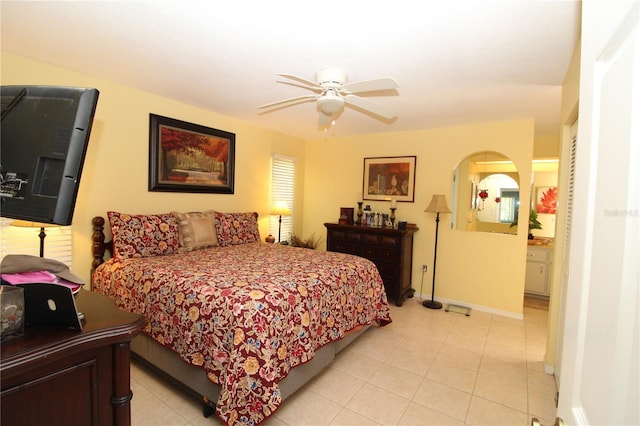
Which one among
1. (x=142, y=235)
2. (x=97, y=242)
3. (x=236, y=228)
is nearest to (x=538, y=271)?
(x=236, y=228)

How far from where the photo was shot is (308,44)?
209cm

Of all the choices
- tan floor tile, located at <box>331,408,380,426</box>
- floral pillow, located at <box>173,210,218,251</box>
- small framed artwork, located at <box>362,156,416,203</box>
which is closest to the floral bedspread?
floral pillow, located at <box>173,210,218,251</box>

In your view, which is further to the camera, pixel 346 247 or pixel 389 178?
pixel 389 178

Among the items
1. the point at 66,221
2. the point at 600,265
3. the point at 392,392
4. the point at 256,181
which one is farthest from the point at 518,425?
the point at 256,181

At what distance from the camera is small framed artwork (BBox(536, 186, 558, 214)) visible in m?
4.88

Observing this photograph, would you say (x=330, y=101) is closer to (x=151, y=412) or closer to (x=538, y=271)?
(x=151, y=412)

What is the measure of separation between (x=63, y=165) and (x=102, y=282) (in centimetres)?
241

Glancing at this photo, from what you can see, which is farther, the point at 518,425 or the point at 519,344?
the point at 519,344

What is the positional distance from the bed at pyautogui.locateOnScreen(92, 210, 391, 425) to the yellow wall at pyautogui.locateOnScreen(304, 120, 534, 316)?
5.13 feet

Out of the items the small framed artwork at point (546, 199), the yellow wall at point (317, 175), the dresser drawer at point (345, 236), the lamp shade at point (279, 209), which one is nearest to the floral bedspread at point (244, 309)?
the yellow wall at point (317, 175)

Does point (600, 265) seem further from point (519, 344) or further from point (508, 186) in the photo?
point (508, 186)

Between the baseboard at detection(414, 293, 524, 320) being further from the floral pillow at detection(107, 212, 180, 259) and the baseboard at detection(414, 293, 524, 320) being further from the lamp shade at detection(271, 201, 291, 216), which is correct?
the floral pillow at detection(107, 212, 180, 259)

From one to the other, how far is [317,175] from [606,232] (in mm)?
4957

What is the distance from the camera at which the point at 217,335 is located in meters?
1.80
